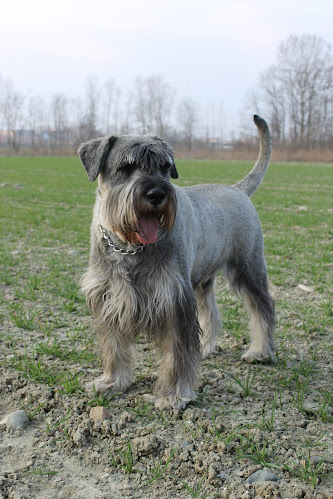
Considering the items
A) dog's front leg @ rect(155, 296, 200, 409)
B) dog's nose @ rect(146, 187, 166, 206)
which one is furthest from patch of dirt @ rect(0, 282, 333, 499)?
dog's nose @ rect(146, 187, 166, 206)

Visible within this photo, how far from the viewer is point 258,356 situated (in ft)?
13.8

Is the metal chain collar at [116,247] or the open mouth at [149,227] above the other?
the open mouth at [149,227]

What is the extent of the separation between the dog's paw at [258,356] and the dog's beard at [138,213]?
1624mm

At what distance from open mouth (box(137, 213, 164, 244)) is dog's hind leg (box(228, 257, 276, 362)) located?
4.92 ft

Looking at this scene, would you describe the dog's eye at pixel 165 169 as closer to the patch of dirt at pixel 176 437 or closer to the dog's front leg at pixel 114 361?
the dog's front leg at pixel 114 361

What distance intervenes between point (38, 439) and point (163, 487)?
908 mm

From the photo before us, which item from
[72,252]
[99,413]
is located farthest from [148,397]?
[72,252]

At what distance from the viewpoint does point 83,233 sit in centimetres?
949

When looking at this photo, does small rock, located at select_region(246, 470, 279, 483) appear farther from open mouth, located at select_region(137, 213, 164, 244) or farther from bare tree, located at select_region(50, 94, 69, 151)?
bare tree, located at select_region(50, 94, 69, 151)

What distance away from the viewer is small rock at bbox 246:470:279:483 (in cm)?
255

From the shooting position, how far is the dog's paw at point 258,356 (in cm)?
420

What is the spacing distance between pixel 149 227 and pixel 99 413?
131cm

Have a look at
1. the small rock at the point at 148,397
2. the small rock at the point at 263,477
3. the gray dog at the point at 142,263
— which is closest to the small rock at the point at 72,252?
the gray dog at the point at 142,263

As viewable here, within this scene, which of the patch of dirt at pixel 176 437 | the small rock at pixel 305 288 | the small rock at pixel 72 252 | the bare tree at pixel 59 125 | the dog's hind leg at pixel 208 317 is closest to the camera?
the patch of dirt at pixel 176 437
